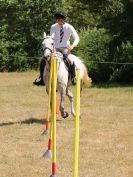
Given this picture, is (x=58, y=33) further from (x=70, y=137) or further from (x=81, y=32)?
(x=81, y=32)

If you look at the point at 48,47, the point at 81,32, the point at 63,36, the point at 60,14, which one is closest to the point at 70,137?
the point at 48,47

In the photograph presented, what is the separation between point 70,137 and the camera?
11.2 metres

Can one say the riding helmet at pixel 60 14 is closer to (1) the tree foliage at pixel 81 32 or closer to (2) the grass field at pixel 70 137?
(2) the grass field at pixel 70 137

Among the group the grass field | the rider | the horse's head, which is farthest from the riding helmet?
the grass field

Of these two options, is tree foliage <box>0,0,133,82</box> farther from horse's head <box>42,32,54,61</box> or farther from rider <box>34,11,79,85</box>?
horse's head <box>42,32,54,61</box>

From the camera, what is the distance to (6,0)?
3238cm

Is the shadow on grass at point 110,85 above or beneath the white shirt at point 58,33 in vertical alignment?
beneath

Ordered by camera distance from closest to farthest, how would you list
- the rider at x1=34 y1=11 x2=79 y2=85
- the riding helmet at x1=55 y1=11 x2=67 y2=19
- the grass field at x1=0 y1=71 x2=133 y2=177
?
the grass field at x1=0 y1=71 x2=133 y2=177
the riding helmet at x1=55 y1=11 x2=67 y2=19
the rider at x1=34 y1=11 x2=79 y2=85

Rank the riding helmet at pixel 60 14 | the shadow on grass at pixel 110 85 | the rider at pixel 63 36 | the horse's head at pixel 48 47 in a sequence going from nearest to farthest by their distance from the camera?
the horse's head at pixel 48 47 < the riding helmet at pixel 60 14 < the rider at pixel 63 36 < the shadow on grass at pixel 110 85

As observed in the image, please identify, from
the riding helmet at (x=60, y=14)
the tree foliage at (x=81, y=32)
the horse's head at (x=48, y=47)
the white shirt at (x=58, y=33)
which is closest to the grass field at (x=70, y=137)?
the horse's head at (x=48, y=47)

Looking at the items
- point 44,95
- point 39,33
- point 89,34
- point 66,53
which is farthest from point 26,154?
point 39,33

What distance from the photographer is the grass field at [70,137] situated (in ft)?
28.1

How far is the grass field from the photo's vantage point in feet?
28.1

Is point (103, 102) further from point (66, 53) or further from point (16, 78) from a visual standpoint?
point (16, 78)
